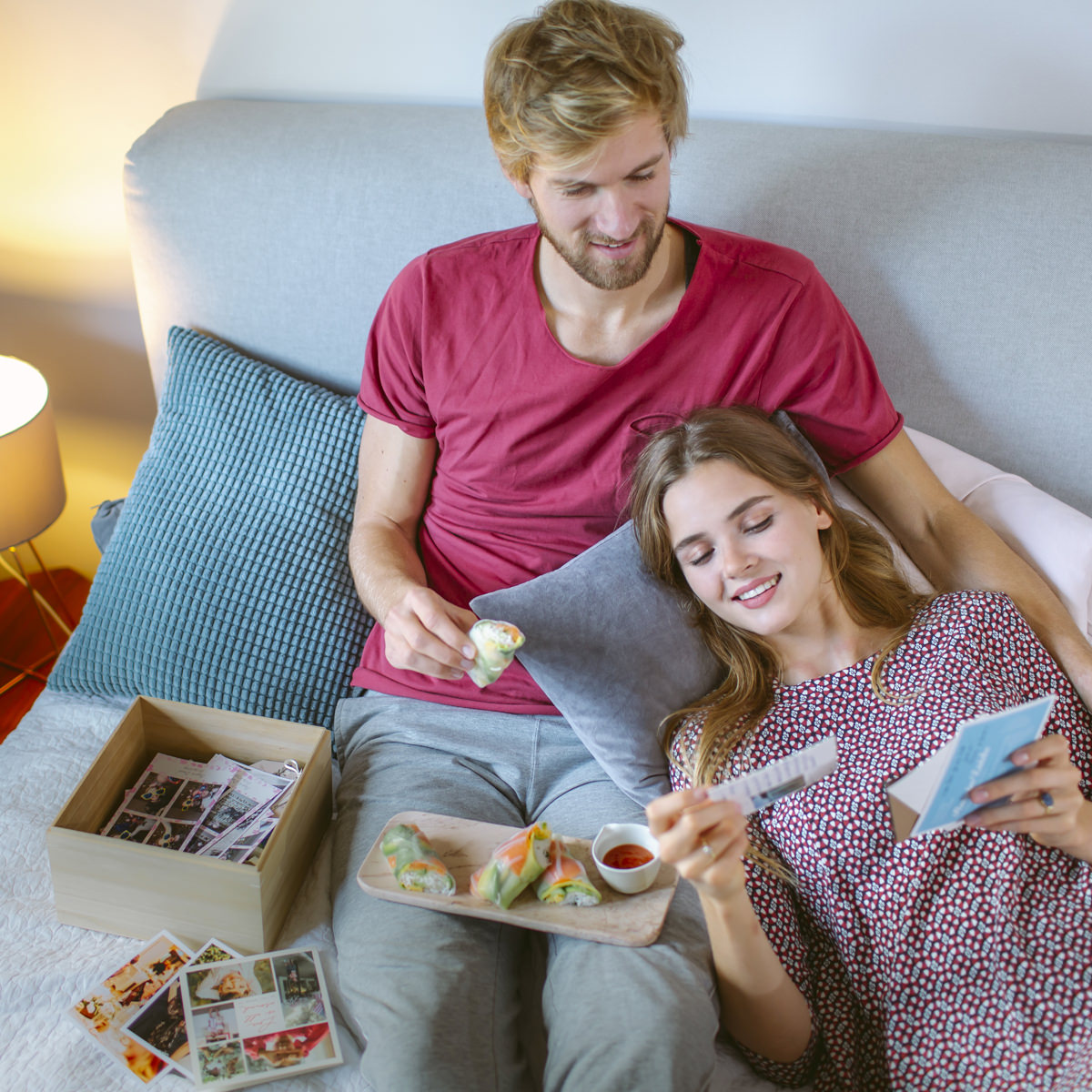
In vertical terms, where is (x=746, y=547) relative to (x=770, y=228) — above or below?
below

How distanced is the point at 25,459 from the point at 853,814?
5.32ft

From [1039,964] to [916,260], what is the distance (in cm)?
114

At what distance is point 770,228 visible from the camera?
1.79m

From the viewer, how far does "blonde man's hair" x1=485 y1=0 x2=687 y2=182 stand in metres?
1.32

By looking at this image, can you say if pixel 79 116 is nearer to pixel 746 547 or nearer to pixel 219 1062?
pixel 746 547

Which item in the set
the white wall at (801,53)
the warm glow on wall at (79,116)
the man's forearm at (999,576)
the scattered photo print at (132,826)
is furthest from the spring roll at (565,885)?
the warm glow on wall at (79,116)

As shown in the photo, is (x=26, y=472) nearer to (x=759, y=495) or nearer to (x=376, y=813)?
(x=376, y=813)

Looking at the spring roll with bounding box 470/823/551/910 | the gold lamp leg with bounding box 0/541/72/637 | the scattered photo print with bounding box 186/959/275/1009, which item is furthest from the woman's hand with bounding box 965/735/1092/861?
the gold lamp leg with bounding box 0/541/72/637

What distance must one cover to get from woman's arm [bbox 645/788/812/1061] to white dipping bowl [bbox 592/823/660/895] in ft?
0.38

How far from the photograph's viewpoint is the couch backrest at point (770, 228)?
173 cm

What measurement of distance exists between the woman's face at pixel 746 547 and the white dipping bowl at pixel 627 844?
32 cm

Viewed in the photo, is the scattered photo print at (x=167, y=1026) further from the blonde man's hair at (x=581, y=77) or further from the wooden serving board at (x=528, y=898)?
the blonde man's hair at (x=581, y=77)

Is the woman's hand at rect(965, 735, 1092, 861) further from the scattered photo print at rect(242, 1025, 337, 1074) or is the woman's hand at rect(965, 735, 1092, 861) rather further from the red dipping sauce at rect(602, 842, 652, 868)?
the scattered photo print at rect(242, 1025, 337, 1074)

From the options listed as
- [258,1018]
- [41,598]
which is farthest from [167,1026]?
[41,598]
